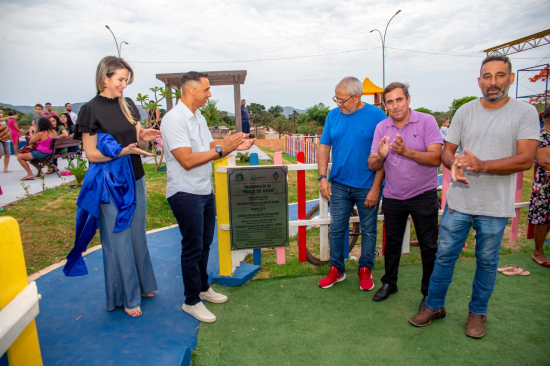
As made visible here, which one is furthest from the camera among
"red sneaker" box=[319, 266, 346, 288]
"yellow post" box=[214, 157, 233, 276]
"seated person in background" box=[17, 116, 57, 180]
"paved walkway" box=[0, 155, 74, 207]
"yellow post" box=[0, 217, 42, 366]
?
"seated person in background" box=[17, 116, 57, 180]

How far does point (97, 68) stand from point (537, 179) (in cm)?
483

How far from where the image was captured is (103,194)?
9.41 ft

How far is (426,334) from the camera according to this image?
2873 millimetres

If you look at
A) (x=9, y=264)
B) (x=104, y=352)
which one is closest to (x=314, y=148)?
(x=104, y=352)

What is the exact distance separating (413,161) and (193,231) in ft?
6.51

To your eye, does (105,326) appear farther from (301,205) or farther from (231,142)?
(301,205)

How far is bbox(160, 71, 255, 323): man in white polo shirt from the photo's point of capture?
282 centimetres

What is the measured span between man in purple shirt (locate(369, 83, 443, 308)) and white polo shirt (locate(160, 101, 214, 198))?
1.53 m

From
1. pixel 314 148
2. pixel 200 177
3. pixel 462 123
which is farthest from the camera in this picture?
pixel 314 148

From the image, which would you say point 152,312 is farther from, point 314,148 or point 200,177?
point 314,148

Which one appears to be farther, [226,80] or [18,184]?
[226,80]

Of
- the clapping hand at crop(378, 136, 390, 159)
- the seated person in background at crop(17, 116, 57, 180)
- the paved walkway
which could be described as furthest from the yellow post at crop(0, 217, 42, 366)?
the seated person in background at crop(17, 116, 57, 180)

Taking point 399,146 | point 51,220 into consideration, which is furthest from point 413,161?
point 51,220

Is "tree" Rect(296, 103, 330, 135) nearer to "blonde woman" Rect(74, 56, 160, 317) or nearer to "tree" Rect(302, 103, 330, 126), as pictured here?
"tree" Rect(302, 103, 330, 126)
